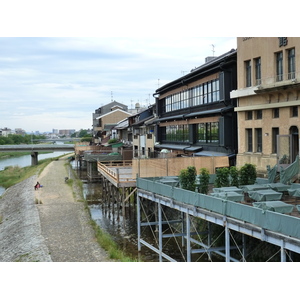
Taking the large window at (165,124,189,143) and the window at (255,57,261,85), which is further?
the large window at (165,124,189,143)

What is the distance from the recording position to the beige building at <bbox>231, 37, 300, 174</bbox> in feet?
75.6

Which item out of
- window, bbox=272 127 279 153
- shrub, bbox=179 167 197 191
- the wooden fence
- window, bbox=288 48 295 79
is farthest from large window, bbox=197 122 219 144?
shrub, bbox=179 167 197 191

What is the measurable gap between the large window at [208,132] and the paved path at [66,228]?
1115 centimetres

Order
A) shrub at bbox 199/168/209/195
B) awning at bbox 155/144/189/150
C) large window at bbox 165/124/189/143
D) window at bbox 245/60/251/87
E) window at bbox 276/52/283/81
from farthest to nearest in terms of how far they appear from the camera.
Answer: large window at bbox 165/124/189/143 → awning at bbox 155/144/189/150 → window at bbox 245/60/251/87 → window at bbox 276/52/283/81 → shrub at bbox 199/168/209/195

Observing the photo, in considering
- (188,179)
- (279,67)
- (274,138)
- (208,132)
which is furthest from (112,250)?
(208,132)

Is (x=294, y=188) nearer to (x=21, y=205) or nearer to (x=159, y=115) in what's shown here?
(x=21, y=205)

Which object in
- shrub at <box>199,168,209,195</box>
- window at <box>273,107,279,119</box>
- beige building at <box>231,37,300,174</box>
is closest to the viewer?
shrub at <box>199,168,209,195</box>

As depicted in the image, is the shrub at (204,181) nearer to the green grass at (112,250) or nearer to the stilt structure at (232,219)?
the stilt structure at (232,219)

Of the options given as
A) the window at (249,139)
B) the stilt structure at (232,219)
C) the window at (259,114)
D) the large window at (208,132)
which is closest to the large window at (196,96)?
the large window at (208,132)

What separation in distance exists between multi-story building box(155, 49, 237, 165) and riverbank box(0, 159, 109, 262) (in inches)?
431

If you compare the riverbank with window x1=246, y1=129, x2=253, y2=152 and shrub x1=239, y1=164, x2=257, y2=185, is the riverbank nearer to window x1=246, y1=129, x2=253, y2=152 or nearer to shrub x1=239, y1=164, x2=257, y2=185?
shrub x1=239, y1=164, x2=257, y2=185

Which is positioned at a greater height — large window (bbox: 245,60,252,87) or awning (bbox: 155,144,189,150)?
large window (bbox: 245,60,252,87)

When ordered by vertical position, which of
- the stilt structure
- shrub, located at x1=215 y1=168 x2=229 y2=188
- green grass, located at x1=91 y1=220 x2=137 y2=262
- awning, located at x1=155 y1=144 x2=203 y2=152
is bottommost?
green grass, located at x1=91 y1=220 x2=137 y2=262

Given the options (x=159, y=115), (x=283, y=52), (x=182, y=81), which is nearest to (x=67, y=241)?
(x=283, y=52)
